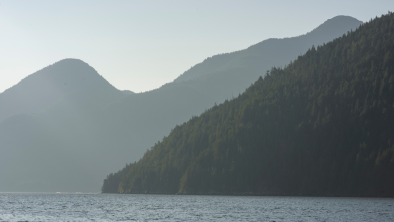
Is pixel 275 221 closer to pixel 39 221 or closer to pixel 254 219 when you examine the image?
pixel 254 219

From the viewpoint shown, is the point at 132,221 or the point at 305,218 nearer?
the point at 132,221

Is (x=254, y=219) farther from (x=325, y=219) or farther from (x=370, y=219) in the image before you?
(x=370, y=219)

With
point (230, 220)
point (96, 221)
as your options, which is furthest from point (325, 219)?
point (96, 221)

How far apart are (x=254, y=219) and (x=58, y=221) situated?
46393 millimetres

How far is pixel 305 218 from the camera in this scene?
100 meters

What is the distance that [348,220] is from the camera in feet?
315

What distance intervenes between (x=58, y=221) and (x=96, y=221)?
875cm

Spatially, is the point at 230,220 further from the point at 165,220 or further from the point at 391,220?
the point at 391,220

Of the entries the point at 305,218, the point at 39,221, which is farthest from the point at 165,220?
the point at 305,218

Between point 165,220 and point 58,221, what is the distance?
2477 centimetres

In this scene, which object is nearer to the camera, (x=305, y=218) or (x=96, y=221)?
(x=96, y=221)

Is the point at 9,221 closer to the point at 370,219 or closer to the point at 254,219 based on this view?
the point at 254,219

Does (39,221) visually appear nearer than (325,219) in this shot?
Yes

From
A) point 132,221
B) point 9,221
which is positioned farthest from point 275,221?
point 9,221
